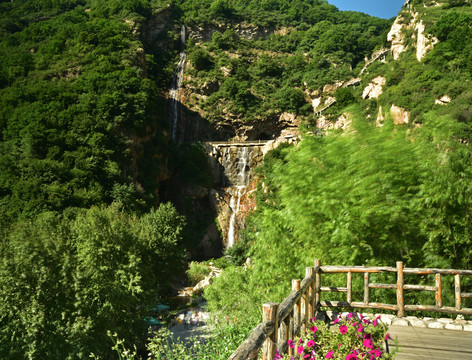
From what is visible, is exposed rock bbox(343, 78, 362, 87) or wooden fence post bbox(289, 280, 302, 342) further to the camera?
exposed rock bbox(343, 78, 362, 87)

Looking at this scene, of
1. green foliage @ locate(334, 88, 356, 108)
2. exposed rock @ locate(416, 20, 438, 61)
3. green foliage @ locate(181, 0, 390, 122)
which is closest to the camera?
exposed rock @ locate(416, 20, 438, 61)

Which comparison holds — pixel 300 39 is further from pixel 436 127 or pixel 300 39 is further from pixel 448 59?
pixel 436 127

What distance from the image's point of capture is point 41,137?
26.1 m

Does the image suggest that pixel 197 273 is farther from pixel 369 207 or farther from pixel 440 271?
pixel 440 271

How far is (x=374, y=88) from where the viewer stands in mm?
41500

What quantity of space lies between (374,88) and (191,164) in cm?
2436

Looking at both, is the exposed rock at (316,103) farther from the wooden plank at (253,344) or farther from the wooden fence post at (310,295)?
the wooden plank at (253,344)

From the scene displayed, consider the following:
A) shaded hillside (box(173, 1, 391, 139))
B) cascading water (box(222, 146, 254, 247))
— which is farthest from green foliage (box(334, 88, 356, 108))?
cascading water (box(222, 146, 254, 247))

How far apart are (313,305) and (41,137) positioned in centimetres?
2657

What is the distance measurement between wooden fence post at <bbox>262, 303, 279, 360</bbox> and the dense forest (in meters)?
1.60

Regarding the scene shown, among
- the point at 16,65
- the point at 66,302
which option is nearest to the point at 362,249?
the point at 66,302

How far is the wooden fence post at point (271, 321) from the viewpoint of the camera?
334 centimetres

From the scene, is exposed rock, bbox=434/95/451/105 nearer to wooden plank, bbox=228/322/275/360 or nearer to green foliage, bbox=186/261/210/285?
green foliage, bbox=186/261/210/285

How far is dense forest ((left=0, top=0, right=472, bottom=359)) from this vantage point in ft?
24.1
